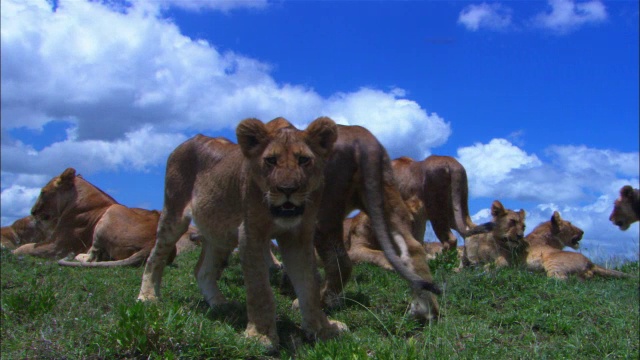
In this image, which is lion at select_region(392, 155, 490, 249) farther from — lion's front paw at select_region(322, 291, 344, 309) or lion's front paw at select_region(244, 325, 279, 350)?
lion's front paw at select_region(244, 325, 279, 350)

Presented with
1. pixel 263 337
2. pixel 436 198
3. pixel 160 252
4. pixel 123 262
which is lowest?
pixel 263 337

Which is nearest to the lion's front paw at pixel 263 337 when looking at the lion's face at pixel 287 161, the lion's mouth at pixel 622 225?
the lion's face at pixel 287 161

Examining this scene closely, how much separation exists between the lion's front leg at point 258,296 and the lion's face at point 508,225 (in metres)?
6.34

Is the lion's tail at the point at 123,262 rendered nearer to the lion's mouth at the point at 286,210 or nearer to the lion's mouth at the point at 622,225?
the lion's mouth at the point at 286,210

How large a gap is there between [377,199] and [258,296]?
56.7 inches

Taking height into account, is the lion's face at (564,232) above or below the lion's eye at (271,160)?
above

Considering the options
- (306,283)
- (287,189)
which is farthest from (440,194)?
(287,189)

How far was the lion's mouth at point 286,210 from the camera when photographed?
5.21m

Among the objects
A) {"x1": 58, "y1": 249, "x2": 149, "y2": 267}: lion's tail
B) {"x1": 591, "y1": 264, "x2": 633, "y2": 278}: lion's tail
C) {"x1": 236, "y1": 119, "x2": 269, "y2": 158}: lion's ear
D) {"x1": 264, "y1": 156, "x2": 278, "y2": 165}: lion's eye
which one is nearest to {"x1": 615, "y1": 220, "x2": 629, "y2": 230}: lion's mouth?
{"x1": 591, "y1": 264, "x2": 633, "y2": 278}: lion's tail

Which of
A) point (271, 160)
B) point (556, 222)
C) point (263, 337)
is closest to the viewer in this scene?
point (271, 160)

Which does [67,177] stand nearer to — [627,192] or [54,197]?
[54,197]

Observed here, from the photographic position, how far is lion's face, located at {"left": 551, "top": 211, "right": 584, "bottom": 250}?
39.8 feet

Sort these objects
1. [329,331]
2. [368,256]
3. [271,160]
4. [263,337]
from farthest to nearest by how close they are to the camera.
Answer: [368,256] < [329,331] < [263,337] < [271,160]

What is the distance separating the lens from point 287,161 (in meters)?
5.25
